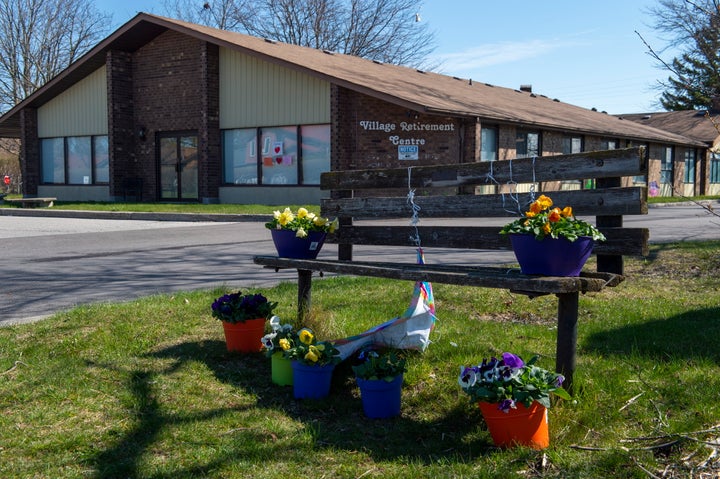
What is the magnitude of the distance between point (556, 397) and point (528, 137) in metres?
23.1

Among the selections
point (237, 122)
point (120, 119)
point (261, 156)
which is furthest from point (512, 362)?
point (120, 119)

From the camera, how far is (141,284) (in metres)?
8.51

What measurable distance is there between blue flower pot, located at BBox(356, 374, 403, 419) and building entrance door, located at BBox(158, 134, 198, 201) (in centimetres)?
2174

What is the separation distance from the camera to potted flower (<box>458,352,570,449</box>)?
142 inches

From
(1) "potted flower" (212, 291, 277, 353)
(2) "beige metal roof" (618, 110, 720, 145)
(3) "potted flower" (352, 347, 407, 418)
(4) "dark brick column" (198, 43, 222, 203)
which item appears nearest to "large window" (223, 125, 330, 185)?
(4) "dark brick column" (198, 43, 222, 203)

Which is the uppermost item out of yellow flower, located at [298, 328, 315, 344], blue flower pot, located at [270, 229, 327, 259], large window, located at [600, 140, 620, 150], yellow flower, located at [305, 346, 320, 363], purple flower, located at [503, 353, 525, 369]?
large window, located at [600, 140, 620, 150]

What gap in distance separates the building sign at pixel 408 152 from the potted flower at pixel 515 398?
738 inches

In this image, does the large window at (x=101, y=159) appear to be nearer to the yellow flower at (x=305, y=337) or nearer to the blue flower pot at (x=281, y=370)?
the blue flower pot at (x=281, y=370)

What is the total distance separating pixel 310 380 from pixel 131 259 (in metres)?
6.84

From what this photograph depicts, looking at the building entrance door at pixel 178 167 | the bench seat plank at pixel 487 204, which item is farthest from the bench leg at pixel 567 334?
the building entrance door at pixel 178 167

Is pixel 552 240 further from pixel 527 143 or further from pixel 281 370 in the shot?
pixel 527 143

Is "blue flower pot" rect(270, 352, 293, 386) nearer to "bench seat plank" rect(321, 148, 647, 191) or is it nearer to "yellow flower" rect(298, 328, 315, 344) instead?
"yellow flower" rect(298, 328, 315, 344)

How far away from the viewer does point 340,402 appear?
15.5 feet

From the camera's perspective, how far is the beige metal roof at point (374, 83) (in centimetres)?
2127
